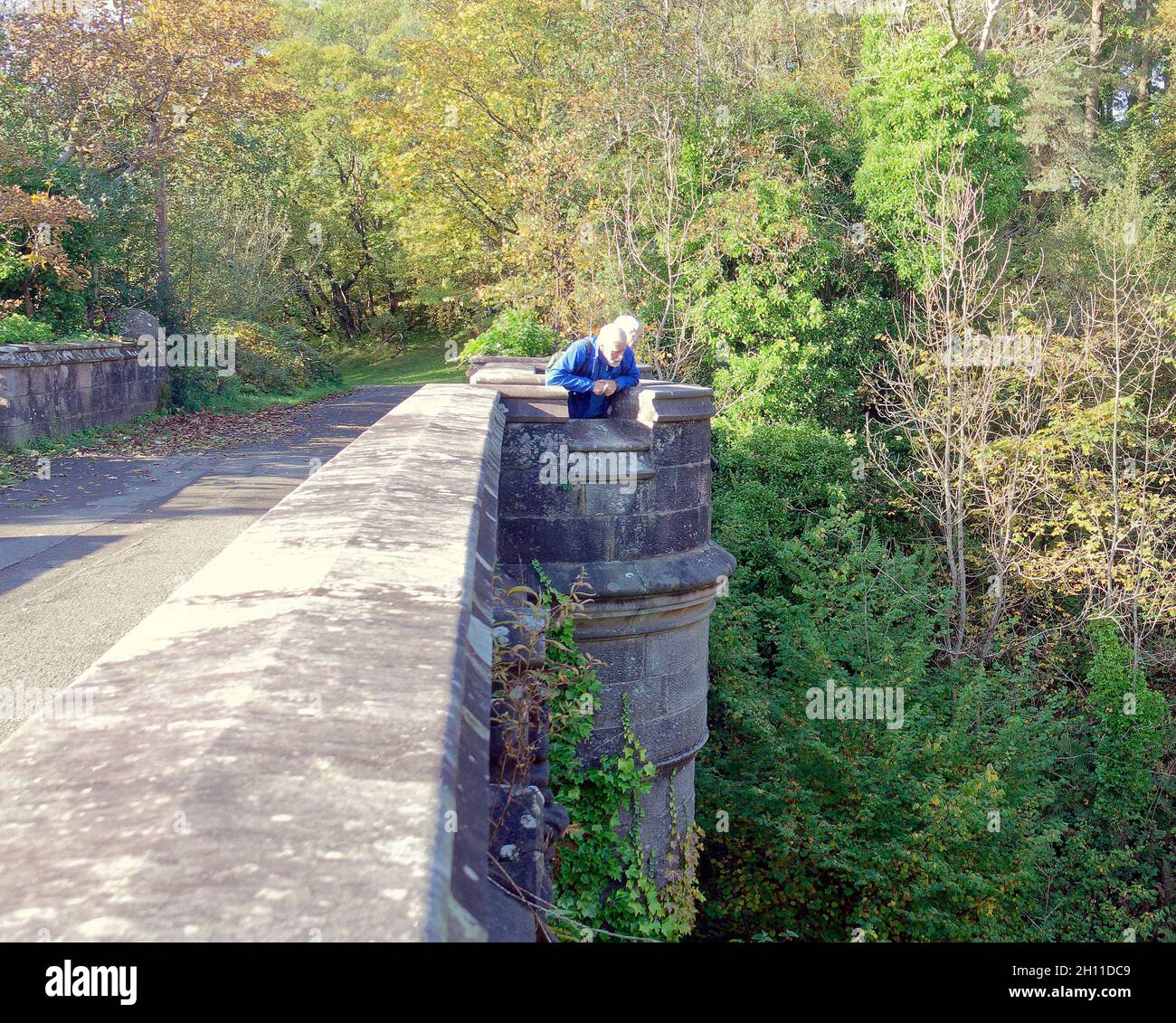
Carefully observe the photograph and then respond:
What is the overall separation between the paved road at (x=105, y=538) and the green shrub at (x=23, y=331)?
205cm

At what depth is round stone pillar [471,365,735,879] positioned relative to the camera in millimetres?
6094

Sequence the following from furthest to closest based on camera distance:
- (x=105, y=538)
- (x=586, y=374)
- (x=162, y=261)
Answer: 1. (x=162, y=261)
2. (x=105, y=538)
3. (x=586, y=374)

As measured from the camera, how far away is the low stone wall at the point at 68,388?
37.8 ft

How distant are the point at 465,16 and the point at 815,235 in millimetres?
15038

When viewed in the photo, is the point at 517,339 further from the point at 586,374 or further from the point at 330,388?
the point at 330,388

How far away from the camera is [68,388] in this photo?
1277cm

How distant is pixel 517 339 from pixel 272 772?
1322 cm

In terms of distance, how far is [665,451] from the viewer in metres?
6.59

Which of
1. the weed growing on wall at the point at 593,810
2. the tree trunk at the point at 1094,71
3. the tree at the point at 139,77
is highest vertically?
the tree trunk at the point at 1094,71

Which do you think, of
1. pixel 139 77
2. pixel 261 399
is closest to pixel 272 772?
pixel 139 77

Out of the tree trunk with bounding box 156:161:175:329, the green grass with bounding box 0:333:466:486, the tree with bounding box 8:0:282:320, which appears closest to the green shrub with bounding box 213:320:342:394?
the green grass with bounding box 0:333:466:486

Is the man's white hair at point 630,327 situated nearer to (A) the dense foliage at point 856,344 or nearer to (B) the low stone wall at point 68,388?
(A) the dense foliage at point 856,344

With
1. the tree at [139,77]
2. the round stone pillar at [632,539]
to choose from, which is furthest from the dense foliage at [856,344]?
the round stone pillar at [632,539]
